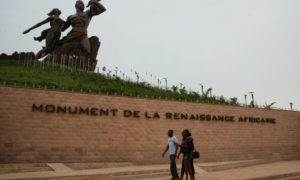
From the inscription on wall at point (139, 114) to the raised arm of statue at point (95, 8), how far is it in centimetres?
1054

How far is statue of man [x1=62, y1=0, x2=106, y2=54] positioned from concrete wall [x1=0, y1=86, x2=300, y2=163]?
9079 mm

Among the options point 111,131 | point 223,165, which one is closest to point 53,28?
point 111,131

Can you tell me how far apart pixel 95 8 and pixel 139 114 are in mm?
10715

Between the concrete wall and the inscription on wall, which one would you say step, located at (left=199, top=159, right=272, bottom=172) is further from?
the inscription on wall

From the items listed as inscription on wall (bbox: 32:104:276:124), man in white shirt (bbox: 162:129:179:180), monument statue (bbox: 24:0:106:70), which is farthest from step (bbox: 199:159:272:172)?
monument statue (bbox: 24:0:106:70)

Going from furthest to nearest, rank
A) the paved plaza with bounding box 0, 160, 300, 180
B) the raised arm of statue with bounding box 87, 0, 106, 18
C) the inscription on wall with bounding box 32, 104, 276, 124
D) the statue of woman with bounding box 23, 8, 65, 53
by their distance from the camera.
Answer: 1. the statue of woman with bounding box 23, 8, 65, 53
2. the raised arm of statue with bounding box 87, 0, 106, 18
3. the inscription on wall with bounding box 32, 104, 276, 124
4. the paved plaza with bounding box 0, 160, 300, 180

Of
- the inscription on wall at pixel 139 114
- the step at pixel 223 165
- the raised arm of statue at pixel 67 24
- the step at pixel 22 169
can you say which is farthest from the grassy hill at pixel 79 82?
the step at pixel 22 169

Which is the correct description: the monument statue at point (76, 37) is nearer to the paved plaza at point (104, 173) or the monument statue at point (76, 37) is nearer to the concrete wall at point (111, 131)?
the concrete wall at point (111, 131)

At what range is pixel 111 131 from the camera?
43.5 ft

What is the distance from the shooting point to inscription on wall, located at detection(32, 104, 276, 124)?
12.3 m

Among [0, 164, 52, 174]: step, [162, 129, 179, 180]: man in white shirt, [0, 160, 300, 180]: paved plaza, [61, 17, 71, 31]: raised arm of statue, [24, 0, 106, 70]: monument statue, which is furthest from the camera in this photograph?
[61, 17, 71, 31]: raised arm of statue

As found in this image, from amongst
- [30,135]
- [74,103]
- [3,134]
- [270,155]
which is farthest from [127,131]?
[270,155]

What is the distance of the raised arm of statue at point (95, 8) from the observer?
21.8m

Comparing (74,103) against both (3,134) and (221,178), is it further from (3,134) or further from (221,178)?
(221,178)
